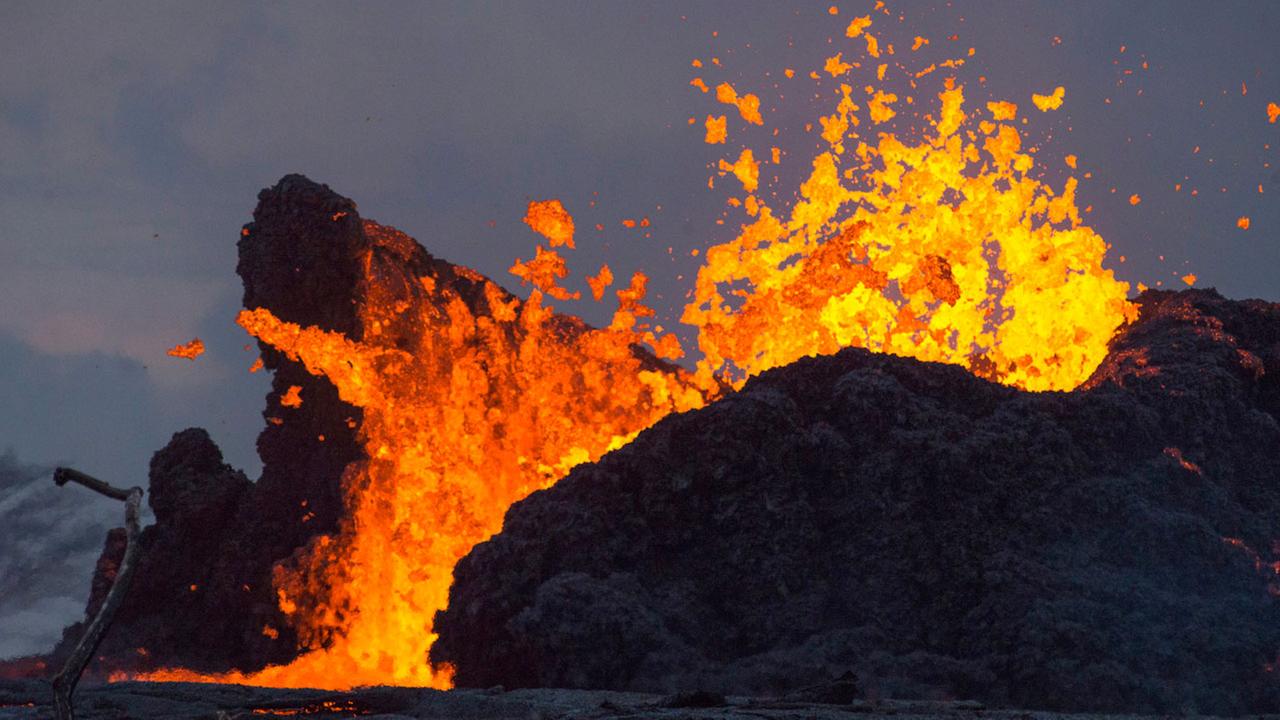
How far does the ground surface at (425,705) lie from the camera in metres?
8.57

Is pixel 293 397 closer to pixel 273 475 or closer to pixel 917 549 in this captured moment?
pixel 273 475

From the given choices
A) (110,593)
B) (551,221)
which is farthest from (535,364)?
(110,593)

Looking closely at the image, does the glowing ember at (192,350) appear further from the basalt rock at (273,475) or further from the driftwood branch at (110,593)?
the driftwood branch at (110,593)

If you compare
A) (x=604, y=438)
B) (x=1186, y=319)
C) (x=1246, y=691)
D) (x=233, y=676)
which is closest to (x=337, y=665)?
(x=233, y=676)

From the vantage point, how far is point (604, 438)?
867 inches

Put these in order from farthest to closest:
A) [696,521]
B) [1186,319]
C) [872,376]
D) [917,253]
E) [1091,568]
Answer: [917,253] → [1186,319] → [872,376] → [696,521] → [1091,568]

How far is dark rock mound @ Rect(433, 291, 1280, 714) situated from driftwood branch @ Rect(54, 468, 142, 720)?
8.20m

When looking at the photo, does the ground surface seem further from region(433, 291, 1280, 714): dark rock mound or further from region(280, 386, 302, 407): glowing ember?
region(280, 386, 302, 407): glowing ember

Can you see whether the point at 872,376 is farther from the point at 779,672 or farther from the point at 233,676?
the point at 233,676

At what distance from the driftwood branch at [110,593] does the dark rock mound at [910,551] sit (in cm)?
820

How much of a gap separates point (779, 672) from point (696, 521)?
9.23ft

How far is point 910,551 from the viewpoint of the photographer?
14.5m

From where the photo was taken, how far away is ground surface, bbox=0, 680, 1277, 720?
28.1ft

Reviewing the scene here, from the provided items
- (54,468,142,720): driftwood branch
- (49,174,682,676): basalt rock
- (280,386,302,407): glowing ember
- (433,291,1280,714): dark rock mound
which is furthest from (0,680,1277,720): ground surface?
(280,386,302,407): glowing ember
